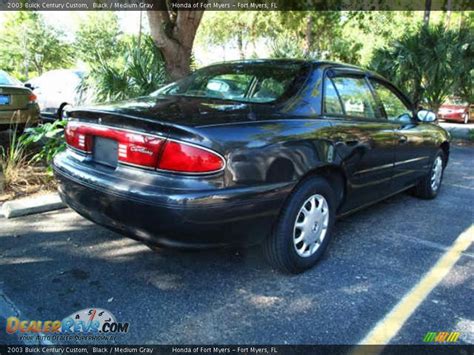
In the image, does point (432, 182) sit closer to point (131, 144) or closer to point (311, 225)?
point (311, 225)

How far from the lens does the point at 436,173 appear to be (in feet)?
17.7

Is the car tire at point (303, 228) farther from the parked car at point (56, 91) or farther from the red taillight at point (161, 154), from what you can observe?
the parked car at point (56, 91)

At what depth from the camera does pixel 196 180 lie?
244 cm

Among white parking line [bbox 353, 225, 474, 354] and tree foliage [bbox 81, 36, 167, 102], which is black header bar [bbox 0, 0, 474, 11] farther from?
white parking line [bbox 353, 225, 474, 354]

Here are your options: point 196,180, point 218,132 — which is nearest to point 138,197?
point 196,180

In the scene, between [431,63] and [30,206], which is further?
[431,63]

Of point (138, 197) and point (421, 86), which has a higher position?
point (421, 86)

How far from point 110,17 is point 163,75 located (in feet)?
90.3

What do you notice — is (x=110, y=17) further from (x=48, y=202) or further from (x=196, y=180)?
(x=196, y=180)

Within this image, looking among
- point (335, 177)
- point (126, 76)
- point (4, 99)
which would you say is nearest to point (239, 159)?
point (335, 177)

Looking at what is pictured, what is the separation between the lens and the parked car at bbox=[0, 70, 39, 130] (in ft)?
21.1

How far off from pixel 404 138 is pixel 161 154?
2.76 meters

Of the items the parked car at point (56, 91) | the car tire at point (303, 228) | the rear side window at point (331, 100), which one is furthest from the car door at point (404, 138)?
the parked car at point (56, 91)

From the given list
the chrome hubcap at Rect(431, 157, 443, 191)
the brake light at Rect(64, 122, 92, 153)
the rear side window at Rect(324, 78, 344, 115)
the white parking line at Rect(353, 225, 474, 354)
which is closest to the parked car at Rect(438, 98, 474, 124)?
the chrome hubcap at Rect(431, 157, 443, 191)
